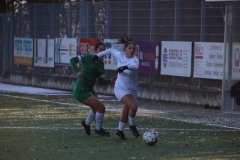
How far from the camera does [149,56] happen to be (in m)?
24.7

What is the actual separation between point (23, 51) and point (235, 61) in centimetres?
1386

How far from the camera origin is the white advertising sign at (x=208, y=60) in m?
21.6

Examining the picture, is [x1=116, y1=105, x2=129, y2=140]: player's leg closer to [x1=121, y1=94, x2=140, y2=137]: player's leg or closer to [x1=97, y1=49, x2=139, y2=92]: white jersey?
[x1=121, y1=94, x2=140, y2=137]: player's leg

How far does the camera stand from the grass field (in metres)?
11.9

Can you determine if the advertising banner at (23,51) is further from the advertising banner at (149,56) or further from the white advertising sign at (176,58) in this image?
the white advertising sign at (176,58)

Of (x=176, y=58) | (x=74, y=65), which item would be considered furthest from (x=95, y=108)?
(x=176, y=58)

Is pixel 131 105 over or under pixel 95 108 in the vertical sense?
over

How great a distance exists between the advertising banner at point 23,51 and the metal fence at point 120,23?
0.83 feet

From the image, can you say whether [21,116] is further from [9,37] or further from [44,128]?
[9,37]

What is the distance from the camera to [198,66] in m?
22.4

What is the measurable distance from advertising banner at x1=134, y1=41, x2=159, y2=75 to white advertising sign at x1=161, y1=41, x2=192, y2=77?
1.14 ft

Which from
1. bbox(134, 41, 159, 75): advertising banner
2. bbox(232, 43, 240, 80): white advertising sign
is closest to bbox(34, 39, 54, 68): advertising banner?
bbox(134, 41, 159, 75): advertising banner

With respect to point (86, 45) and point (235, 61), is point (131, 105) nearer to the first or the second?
point (235, 61)

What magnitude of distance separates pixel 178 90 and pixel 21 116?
244 inches
